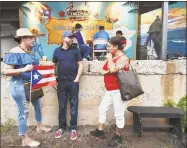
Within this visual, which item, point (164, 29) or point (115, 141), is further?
point (164, 29)

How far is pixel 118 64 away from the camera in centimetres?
402

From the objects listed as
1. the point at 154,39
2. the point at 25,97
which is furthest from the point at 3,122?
the point at 154,39

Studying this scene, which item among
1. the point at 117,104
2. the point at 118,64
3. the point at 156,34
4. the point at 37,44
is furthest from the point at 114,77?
the point at 37,44

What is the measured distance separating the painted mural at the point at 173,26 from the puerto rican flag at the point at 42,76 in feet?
6.76

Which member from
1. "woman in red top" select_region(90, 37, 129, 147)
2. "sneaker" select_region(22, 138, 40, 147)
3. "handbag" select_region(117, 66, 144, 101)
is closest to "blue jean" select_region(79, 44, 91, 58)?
"woman in red top" select_region(90, 37, 129, 147)

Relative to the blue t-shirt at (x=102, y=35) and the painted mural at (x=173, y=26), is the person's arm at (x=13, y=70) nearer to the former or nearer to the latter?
the blue t-shirt at (x=102, y=35)

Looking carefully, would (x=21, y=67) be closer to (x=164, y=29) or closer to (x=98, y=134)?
(x=98, y=134)

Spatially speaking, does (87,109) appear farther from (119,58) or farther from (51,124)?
(119,58)

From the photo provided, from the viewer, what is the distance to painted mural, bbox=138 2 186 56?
5438mm

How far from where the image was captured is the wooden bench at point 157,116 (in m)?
4.57

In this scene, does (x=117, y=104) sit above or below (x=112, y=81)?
below

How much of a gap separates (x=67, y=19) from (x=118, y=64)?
6.05 ft

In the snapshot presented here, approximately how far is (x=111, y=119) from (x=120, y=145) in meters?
0.86

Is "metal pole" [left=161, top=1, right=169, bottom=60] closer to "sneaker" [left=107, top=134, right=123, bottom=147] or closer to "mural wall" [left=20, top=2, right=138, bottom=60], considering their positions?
"mural wall" [left=20, top=2, right=138, bottom=60]
